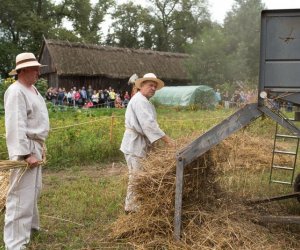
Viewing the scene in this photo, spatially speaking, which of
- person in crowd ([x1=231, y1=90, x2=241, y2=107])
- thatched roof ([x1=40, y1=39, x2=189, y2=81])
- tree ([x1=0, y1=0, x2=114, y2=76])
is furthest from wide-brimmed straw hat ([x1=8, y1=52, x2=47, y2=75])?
tree ([x1=0, y1=0, x2=114, y2=76])

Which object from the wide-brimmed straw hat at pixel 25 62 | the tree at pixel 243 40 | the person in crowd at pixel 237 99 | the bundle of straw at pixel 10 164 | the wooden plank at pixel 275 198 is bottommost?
the wooden plank at pixel 275 198

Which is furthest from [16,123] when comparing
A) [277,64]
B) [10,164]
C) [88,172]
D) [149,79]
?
[88,172]

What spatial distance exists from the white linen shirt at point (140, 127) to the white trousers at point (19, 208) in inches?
57.0

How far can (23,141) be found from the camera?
415 centimetres

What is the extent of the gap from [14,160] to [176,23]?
177ft

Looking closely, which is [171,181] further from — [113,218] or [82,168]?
[82,168]

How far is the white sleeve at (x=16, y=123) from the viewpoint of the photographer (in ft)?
13.6

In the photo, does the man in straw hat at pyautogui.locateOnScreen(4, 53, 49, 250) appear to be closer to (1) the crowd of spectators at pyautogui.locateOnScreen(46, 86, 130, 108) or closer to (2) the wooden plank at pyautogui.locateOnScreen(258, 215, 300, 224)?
(2) the wooden plank at pyautogui.locateOnScreen(258, 215, 300, 224)

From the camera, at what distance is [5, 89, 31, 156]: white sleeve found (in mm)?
4137

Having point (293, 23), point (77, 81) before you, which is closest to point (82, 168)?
point (293, 23)

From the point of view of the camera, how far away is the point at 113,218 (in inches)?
214

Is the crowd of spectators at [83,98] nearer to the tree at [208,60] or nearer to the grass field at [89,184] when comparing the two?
the tree at [208,60]

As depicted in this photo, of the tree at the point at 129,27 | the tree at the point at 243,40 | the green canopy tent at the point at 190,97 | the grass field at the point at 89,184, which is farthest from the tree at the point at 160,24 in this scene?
the grass field at the point at 89,184

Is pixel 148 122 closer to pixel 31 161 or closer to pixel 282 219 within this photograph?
pixel 31 161
